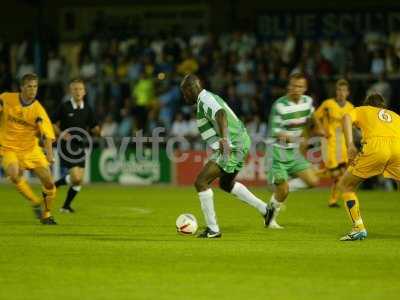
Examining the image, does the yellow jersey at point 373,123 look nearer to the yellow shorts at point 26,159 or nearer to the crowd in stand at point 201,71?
the yellow shorts at point 26,159

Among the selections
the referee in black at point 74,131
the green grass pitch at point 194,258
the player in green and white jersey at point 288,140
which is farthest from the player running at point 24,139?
the player in green and white jersey at point 288,140

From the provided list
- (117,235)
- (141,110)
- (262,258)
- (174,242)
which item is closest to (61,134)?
(117,235)

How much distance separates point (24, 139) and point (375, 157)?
215 inches

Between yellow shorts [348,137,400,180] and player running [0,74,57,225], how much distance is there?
475 centimetres

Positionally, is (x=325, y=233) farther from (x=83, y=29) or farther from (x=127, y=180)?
(x=83, y=29)

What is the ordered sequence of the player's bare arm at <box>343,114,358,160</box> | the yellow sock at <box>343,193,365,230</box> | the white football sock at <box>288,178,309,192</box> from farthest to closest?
the white football sock at <box>288,178,309,192</box> → the yellow sock at <box>343,193,365,230</box> → the player's bare arm at <box>343,114,358,160</box>

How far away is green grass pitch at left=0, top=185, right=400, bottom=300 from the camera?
342 inches

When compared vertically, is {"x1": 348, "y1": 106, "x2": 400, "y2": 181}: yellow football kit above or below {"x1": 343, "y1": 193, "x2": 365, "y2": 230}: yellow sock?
above

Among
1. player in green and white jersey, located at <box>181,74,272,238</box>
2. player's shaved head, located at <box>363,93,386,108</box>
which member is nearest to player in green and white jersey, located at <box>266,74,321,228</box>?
player in green and white jersey, located at <box>181,74,272,238</box>

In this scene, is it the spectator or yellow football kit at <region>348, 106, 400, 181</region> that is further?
the spectator

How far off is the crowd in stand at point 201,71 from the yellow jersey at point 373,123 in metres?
12.0

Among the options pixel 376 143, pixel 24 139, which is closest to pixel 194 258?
pixel 376 143

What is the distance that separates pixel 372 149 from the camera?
39.1 ft

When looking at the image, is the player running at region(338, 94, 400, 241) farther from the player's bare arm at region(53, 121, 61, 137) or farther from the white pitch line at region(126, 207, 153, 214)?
the player's bare arm at region(53, 121, 61, 137)
